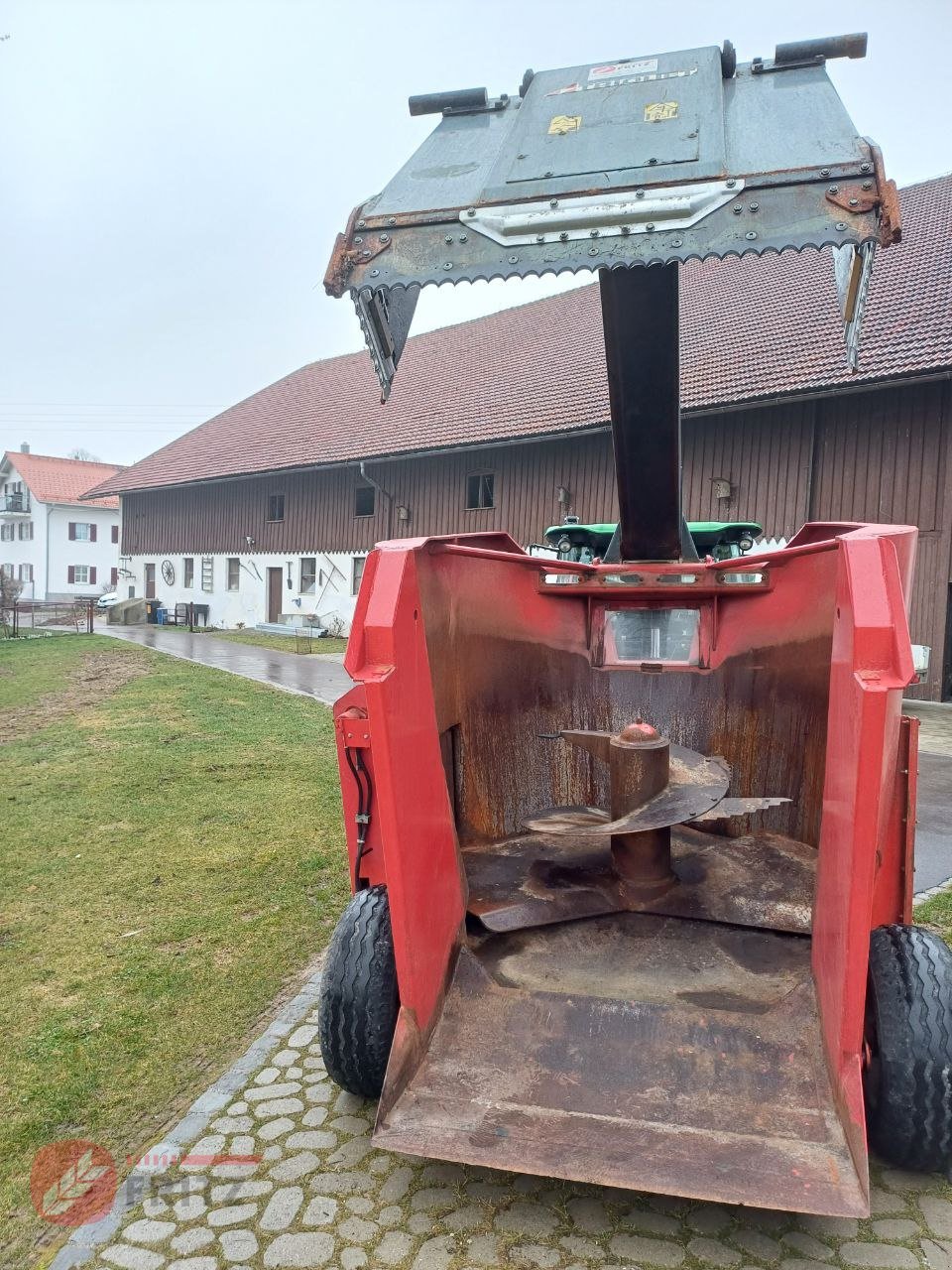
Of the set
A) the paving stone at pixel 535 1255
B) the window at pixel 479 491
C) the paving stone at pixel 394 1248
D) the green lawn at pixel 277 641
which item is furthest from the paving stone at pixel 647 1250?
the window at pixel 479 491

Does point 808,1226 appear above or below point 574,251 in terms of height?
below

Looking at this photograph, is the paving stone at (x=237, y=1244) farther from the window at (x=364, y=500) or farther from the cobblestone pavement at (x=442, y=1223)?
the window at (x=364, y=500)

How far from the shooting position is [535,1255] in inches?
85.9

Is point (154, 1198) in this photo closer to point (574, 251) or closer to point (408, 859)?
point (408, 859)

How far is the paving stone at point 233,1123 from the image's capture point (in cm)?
271

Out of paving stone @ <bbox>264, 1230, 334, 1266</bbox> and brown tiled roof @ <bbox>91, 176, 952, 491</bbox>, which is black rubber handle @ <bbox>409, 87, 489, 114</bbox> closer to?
paving stone @ <bbox>264, 1230, 334, 1266</bbox>

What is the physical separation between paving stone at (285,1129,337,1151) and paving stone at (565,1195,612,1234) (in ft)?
2.49

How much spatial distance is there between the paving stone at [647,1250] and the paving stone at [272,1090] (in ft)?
3.97

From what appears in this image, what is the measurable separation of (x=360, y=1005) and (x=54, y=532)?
161 feet

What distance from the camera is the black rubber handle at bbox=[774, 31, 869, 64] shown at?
2666 millimetres

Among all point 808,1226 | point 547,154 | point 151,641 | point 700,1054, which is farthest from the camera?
point 151,641

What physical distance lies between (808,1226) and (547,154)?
10.4 ft

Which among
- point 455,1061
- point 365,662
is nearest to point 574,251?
point 365,662

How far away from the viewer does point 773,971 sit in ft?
8.98
